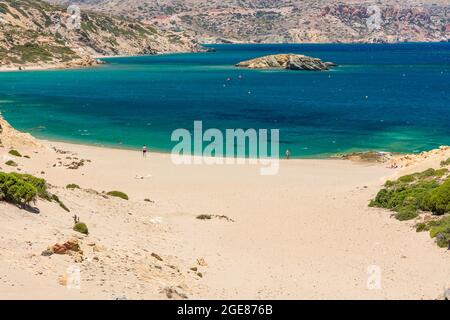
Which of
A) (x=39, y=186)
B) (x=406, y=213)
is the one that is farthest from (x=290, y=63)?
(x=39, y=186)

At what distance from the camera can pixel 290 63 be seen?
17250cm

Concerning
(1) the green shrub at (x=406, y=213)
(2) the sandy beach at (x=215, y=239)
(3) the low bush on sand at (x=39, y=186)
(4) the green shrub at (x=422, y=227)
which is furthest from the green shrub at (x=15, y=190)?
(1) the green shrub at (x=406, y=213)

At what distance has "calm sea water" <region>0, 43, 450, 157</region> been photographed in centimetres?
6234

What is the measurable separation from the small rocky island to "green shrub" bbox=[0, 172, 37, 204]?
150 m

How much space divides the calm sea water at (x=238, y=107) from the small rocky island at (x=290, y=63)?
732 inches

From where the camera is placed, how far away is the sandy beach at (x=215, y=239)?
56.7 ft

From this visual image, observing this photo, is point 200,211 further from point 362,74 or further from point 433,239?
point 362,74

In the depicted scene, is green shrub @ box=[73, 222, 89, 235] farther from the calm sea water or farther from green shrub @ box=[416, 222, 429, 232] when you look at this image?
the calm sea water

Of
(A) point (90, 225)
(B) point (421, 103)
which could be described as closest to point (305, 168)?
(A) point (90, 225)

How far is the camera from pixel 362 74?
150 metres

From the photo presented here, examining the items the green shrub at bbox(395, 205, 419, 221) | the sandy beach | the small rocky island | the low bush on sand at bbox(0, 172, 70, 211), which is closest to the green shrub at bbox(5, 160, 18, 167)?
the sandy beach

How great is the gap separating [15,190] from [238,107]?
216 ft

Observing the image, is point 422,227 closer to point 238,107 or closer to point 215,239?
point 215,239

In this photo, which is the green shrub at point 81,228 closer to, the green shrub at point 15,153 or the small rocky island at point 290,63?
the green shrub at point 15,153
